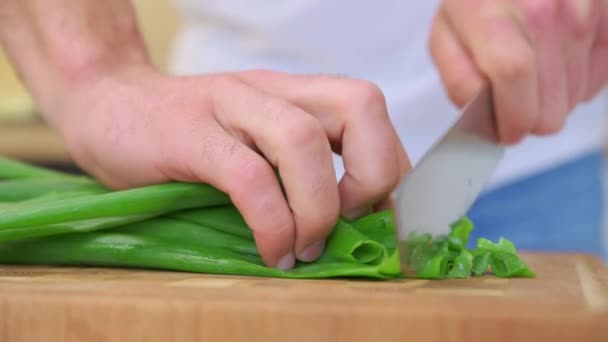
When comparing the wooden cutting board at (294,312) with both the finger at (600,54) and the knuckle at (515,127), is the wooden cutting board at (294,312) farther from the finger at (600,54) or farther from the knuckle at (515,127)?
the finger at (600,54)

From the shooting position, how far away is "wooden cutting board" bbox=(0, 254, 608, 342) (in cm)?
77

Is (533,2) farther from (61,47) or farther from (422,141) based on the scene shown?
(61,47)

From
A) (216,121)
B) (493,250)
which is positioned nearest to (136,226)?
(216,121)

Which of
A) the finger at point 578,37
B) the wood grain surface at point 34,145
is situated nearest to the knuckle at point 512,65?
the finger at point 578,37

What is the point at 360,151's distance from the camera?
3.34 ft

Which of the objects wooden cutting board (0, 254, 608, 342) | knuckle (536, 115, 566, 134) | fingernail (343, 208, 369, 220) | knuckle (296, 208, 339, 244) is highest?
knuckle (536, 115, 566, 134)

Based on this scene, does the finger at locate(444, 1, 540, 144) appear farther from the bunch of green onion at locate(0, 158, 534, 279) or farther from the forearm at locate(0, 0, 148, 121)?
the forearm at locate(0, 0, 148, 121)

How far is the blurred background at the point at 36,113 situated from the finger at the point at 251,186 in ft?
8.81

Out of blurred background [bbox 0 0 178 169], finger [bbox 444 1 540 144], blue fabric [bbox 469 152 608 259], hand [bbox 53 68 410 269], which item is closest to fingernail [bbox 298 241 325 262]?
hand [bbox 53 68 410 269]

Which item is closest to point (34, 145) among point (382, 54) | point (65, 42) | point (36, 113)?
point (36, 113)

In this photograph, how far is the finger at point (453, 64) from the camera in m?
1.31

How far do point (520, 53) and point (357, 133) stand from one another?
1.09ft

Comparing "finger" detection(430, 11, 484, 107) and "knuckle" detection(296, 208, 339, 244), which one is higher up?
"finger" detection(430, 11, 484, 107)

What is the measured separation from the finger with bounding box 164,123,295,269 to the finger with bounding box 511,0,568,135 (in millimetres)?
461
